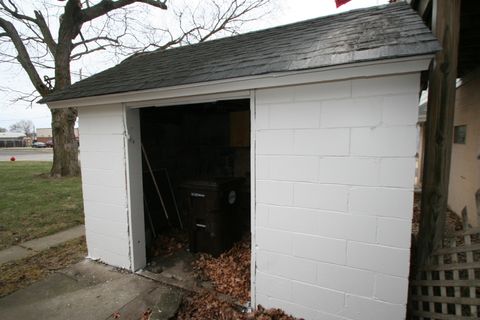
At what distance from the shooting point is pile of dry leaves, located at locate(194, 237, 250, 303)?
3.36m

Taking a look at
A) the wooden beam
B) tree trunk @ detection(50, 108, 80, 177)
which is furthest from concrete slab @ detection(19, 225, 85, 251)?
tree trunk @ detection(50, 108, 80, 177)

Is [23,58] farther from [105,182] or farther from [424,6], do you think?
[424,6]

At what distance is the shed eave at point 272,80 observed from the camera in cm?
206

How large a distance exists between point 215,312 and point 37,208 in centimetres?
668

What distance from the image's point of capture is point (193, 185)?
4191 mm

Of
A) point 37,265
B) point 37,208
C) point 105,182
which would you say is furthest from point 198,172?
point 37,208

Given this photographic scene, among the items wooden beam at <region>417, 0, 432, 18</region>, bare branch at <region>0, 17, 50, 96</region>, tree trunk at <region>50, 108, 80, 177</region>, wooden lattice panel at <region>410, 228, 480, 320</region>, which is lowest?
wooden lattice panel at <region>410, 228, 480, 320</region>

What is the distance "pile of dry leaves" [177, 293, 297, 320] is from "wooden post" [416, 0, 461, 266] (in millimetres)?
1652

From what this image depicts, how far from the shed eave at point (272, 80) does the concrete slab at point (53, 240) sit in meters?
3.00

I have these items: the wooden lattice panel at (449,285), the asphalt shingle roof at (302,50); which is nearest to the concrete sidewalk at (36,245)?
the asphalt shingle roof at (302,50)

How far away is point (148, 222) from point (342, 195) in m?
3.58

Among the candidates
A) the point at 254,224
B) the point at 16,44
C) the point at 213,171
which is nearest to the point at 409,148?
the point at 254,224

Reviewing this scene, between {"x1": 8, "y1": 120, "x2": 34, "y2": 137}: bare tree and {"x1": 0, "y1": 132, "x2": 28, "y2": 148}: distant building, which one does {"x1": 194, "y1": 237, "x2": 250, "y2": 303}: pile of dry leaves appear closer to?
{"x1": 0, "y1": 132, "x2": 28, "y2": 148}: distant building

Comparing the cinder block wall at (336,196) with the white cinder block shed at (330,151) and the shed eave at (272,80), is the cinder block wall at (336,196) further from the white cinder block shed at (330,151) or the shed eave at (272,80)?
the shed eave at (272,80)
